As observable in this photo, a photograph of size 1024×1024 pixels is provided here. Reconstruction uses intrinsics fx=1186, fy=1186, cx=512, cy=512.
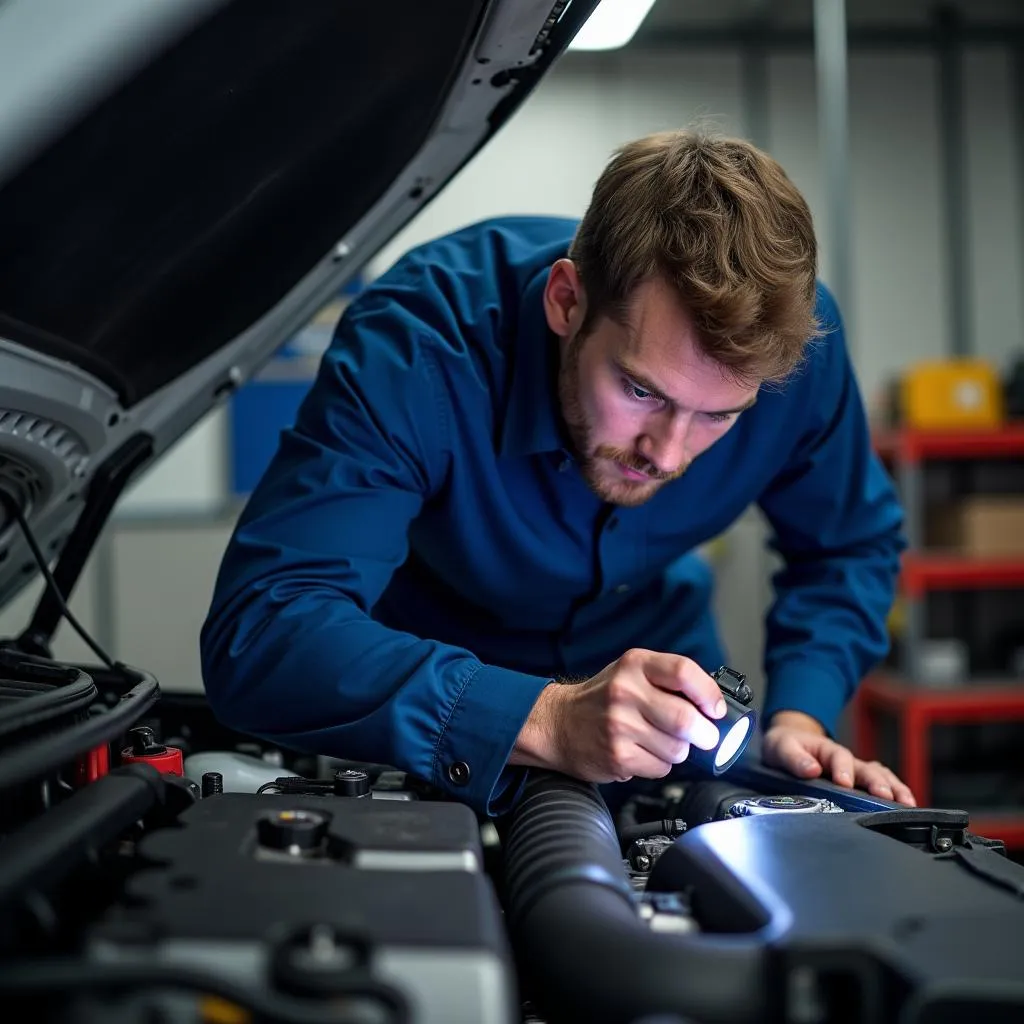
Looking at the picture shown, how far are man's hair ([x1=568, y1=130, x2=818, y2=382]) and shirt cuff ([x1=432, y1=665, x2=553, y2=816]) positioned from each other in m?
0.37

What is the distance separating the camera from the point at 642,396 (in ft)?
A: 3.85

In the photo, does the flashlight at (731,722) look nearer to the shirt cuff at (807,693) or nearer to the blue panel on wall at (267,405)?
the shirt cuff at (807,693)

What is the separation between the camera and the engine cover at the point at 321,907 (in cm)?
53

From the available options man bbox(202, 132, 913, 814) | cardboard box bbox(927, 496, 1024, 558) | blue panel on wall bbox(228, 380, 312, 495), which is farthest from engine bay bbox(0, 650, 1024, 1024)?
blue panel on wall bbox(228, 380, 312, 495)

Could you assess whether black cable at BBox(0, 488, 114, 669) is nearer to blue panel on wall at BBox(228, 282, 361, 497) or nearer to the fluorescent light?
the fluorescent light

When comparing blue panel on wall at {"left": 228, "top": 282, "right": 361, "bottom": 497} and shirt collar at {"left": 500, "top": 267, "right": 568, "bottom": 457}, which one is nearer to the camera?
shirt collar at {"left": 500, "top": 267, "right": 568, "bottom": 457}

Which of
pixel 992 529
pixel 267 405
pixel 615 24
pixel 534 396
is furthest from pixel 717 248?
pixel 267 405

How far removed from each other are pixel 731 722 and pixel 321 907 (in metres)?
0.46

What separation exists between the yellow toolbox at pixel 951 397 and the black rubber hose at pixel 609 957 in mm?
3417

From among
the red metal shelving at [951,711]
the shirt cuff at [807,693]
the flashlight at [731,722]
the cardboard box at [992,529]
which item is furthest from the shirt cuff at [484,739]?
the cardboard box at [992,529]

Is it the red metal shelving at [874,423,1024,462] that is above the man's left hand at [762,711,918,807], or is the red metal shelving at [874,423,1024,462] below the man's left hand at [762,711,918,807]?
above

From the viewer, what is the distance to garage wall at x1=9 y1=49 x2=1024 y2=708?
15.0 feet

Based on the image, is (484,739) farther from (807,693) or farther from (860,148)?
(860,148)

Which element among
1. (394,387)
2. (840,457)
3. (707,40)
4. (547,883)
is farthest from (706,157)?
(707,40)
